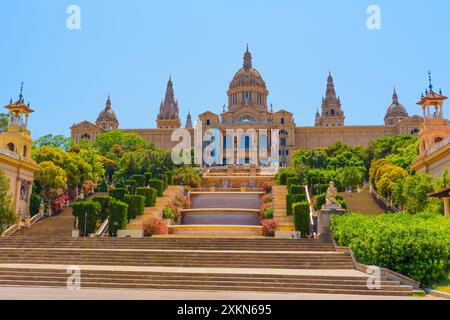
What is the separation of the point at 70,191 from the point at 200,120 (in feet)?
215

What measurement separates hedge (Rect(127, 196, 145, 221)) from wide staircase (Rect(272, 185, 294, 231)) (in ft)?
32.5

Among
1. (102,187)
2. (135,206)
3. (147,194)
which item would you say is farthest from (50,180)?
(102,187)

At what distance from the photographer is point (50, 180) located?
38875 millimetres

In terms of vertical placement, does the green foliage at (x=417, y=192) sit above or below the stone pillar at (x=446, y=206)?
above

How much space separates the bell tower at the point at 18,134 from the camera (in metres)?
37.7

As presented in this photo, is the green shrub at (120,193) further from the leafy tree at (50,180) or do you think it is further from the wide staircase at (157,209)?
the leafy tree at (50,180)

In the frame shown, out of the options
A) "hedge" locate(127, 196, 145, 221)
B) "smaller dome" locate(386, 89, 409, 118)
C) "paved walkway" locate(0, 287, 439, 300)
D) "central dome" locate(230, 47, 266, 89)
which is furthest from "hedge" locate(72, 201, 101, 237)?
"smaller dome" locate(386, 89, 409, 118)

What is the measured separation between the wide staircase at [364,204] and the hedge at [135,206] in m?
16.2

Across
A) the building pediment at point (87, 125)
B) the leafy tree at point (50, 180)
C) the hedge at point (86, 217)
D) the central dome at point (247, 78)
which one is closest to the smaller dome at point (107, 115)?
the building pediment at point (87, 125)

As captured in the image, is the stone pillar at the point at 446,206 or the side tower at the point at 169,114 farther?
the side tower at the point at 169,114

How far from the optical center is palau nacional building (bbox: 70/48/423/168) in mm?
102375

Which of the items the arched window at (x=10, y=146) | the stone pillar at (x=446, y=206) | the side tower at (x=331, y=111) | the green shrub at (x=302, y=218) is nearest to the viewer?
the stone pillar at (x=446, y=206)
